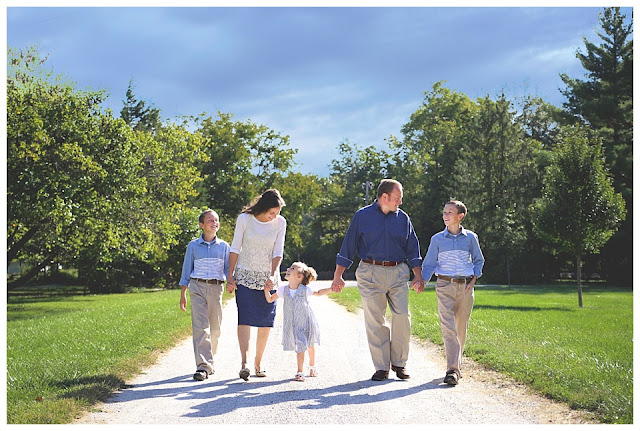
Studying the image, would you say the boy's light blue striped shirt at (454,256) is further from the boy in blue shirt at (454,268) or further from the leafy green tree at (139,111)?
the leafy green tree at (139,111)

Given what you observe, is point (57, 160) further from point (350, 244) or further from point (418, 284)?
point (418, 284)

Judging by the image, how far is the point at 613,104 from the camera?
135 ft

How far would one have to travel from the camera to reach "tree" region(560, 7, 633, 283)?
1623 inches

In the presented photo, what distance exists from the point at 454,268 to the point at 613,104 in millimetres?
37812

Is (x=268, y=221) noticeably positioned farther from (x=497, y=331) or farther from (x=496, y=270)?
(x=496, y=270)

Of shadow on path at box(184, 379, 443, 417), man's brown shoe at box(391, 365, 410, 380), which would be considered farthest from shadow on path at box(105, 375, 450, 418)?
man's brown shoe at box(391, 365, 410, 380)

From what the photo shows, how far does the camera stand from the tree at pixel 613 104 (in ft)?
135

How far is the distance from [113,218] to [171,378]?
56.4ft

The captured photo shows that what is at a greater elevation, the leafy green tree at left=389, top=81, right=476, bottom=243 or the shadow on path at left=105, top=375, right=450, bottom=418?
the leafy green tree at left=389, top=81, right=476, bottom=243

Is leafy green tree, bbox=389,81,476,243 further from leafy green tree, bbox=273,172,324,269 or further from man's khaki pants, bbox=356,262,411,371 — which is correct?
man's khaki pants, bbox=356,262,411,371

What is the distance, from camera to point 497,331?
502 inches


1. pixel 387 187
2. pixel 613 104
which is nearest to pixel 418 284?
pixel 387 187

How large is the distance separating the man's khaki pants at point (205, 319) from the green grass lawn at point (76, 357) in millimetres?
883

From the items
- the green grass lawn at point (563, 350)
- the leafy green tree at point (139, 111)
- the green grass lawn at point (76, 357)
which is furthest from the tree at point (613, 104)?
the leafy green tree at point (139, 111)
